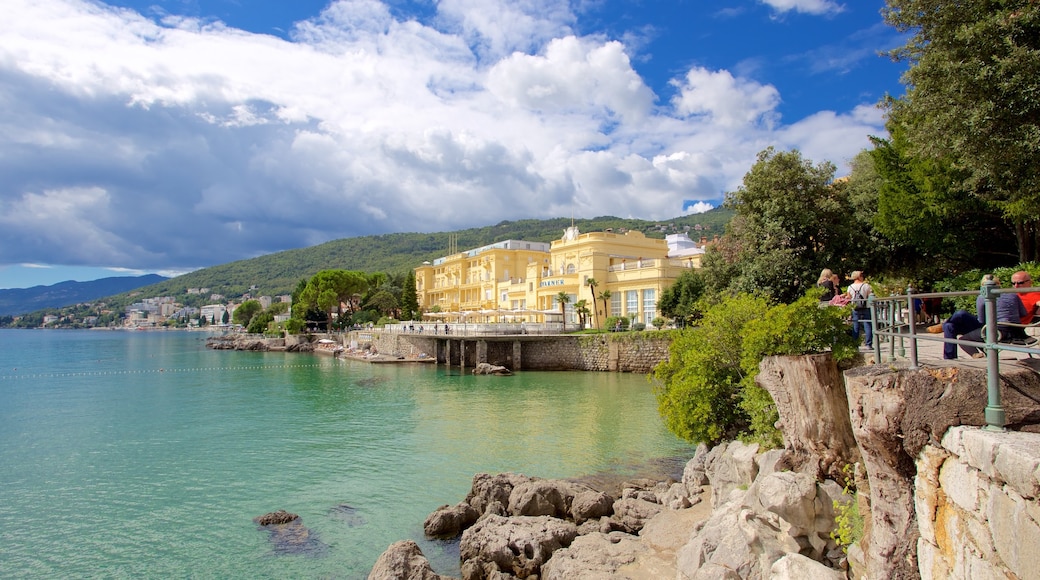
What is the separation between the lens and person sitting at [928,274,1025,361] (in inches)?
241

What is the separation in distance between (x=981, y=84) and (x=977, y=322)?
6420 millimetres

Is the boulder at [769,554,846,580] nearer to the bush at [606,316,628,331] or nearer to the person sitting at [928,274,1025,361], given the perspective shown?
the person sitting at [928,274,1025,361]

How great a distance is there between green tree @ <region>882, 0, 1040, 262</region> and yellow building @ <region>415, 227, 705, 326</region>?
30109 millimetres

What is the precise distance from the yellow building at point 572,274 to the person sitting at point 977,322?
35.4 m

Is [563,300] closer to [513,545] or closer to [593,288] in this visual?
[593,288]

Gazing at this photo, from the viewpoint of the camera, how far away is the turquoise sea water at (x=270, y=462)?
1015cm

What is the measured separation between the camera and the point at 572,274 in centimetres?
4881

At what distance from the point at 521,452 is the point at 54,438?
623 inches

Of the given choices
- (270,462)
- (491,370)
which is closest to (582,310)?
(491,370)

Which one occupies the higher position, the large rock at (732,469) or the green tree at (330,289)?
the green tree at (330,289)

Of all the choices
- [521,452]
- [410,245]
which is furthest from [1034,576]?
[410,245]

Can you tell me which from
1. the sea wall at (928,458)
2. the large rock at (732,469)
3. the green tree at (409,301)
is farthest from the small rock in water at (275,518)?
the green tree at (409,301)

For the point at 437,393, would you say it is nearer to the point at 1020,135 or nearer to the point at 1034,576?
the point at 1020,135

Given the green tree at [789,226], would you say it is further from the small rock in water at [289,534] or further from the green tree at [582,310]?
the green tree at [582,310]
